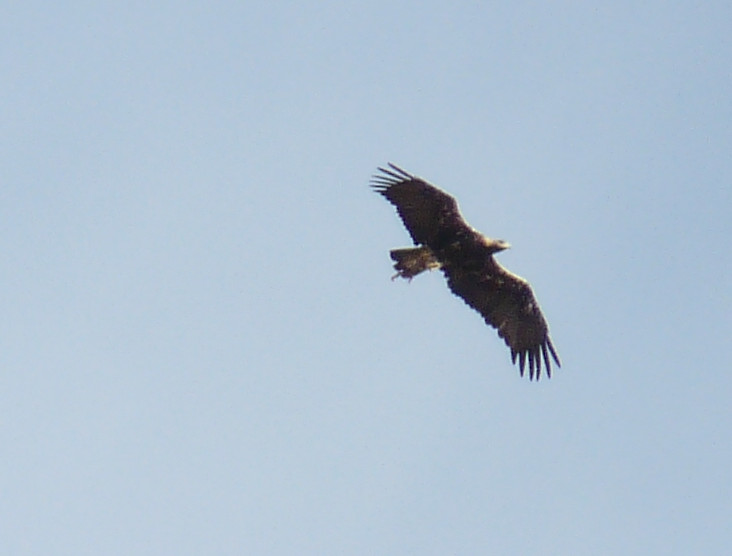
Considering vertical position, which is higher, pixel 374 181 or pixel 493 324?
pixel 374 181

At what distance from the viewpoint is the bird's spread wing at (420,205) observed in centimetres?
1744

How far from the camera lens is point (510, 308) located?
1870 centimetres

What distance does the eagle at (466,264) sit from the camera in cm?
1750

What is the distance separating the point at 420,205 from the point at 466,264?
1324mm

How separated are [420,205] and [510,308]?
2.50 m

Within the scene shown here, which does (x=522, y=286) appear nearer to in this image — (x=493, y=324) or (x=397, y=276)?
(x=493, y=324)

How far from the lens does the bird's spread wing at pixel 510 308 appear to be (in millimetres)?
18422

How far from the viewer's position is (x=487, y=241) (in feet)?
58.7

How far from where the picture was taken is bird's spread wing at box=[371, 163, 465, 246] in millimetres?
17438

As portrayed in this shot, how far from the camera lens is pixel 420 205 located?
17.6m

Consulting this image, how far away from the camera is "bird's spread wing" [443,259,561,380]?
60.4 ft

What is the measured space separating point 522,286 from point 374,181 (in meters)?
3.07

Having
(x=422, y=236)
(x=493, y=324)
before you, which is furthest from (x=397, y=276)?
(x=493, y=324)

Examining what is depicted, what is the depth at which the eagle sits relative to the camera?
57.4 ft
